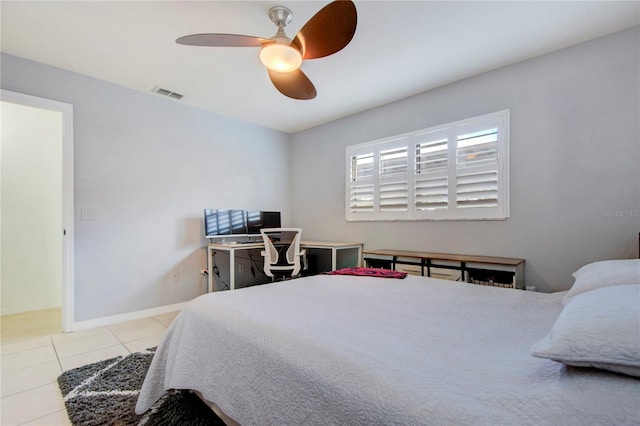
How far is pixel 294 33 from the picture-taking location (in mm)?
2355

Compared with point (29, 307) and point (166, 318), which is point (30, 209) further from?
point (166, 318)

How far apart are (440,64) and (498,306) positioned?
233 centimetres

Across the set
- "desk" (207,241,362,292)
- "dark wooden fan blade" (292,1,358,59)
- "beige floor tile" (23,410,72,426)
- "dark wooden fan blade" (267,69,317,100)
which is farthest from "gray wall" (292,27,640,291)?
"beige floor tile" (23,410,72,426)

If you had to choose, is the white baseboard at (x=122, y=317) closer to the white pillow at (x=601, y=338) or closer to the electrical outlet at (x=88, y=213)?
the electrical outlet at (x=88, y=213)

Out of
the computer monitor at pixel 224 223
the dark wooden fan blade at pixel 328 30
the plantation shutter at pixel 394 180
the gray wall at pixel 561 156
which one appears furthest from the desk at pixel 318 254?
the dark wooden fan blade at pixel 328 30

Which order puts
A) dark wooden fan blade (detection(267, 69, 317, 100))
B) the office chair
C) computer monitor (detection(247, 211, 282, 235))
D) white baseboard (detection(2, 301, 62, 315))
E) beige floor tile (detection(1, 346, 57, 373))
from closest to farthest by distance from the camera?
beige floor tile (detection(1, 346, 57, 373)), dark wooden fan blade (detection(267, 69, 317, 100)), white baseboard (detection(2, 301, 62, 315)), the office chair, computer monitor (detection(247, 211, 282, 235))

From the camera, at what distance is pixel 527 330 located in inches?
44.1

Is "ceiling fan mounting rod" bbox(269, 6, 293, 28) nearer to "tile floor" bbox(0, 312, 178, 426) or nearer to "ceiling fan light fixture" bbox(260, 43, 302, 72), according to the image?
"ceiling fan light fixture" bbox(260, 43, 302, 72)

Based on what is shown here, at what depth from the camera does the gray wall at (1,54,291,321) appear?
2.95 m

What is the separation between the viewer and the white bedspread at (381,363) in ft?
2.12

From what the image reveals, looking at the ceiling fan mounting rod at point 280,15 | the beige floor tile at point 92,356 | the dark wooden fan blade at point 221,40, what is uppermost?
the ceiling fan mounting rod at point 280,15

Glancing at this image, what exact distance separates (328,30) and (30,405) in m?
2.83

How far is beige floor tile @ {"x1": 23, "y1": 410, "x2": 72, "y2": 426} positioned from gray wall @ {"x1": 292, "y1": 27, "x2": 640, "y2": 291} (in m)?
3.19

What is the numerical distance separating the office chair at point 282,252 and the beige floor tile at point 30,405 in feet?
6.84
